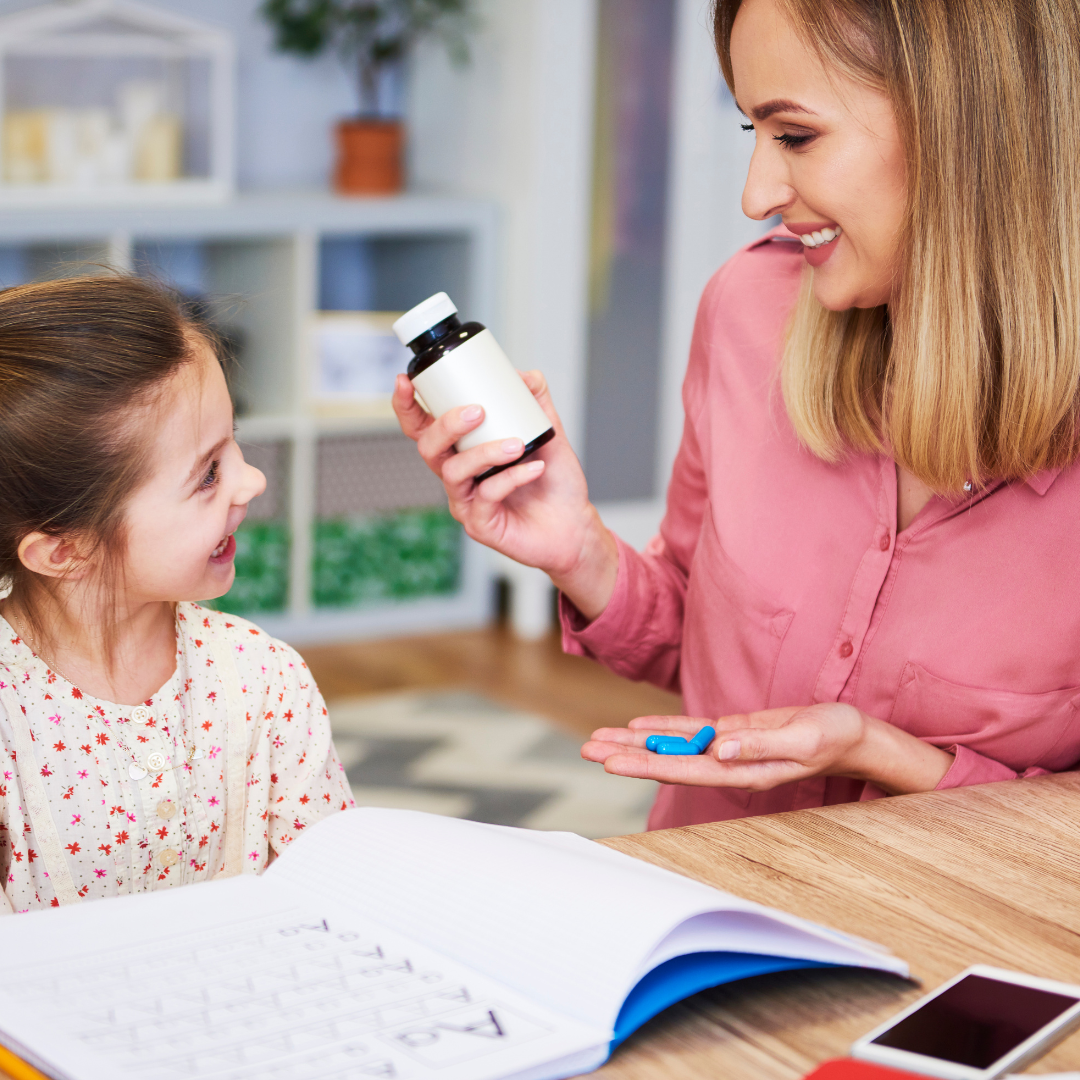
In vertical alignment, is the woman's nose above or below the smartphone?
above

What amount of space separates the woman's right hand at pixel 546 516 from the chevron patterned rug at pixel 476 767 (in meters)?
1.13

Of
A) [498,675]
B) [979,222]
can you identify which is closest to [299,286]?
[498,675]

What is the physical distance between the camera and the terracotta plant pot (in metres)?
3.39

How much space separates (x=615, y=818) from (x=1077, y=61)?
5.54 feet

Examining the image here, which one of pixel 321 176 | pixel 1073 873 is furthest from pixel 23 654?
pixel 321 176

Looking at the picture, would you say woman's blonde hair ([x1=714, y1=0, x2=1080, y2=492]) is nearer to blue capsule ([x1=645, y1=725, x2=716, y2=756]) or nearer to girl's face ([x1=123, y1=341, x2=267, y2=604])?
blue capsule ([x1=645, y1=725, x2=716, y2=756])

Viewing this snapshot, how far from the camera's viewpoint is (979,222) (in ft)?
3.37

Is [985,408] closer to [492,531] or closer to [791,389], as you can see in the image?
[791,389]

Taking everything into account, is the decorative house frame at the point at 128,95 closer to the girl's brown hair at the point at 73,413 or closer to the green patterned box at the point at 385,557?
the green patterned box at the point at 385,557

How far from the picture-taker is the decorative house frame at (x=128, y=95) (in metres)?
2.93

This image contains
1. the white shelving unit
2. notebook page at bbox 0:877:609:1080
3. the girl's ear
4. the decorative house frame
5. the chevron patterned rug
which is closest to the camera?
notebook page at bbox 0:877:609:1080

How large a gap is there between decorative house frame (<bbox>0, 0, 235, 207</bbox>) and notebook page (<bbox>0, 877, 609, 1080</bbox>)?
8.30 feet

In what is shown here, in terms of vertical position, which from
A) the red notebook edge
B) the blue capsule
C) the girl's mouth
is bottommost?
the red notebook edge

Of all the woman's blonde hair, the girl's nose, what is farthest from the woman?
the girl's nose
